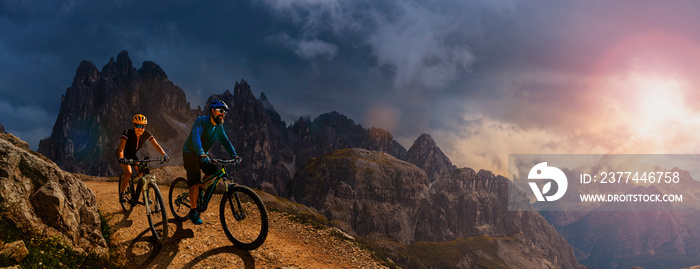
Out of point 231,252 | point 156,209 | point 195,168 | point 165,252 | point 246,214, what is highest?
point 195,168

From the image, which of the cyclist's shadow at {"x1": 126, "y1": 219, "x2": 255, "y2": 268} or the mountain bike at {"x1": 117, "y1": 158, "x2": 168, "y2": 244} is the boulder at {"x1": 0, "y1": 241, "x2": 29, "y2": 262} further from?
the mountain bike at {"x1": 117, "y1": 158, "x2": 168, "y2": 244}

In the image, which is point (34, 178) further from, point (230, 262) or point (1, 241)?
point (230, 262)

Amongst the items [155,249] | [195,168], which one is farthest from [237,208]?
[155,249]

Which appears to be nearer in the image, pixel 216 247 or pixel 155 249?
pixel 155 249

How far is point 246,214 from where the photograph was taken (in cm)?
1228

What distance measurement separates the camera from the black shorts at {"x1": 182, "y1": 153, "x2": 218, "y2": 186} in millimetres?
12664

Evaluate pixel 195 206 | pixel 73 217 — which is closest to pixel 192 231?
pixel 195 206

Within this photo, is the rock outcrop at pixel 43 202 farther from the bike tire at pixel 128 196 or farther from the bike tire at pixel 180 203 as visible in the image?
the bike tire at pixel 128 196

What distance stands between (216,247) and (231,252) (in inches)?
30.0

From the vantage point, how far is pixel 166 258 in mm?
11977

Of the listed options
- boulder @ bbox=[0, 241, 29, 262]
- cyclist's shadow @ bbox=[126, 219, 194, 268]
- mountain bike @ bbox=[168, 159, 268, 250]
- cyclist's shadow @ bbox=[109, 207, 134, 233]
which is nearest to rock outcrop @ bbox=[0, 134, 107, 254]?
cyclist's shadow @ bbox=[126, 219, 194, 268]

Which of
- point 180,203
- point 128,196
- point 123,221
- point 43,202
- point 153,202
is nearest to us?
point 43,202

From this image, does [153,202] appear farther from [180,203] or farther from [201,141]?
[201,141]

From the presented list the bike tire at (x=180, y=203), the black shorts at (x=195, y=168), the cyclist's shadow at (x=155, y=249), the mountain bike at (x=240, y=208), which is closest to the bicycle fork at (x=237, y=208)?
the mountain bike at (x=240, y=208)
